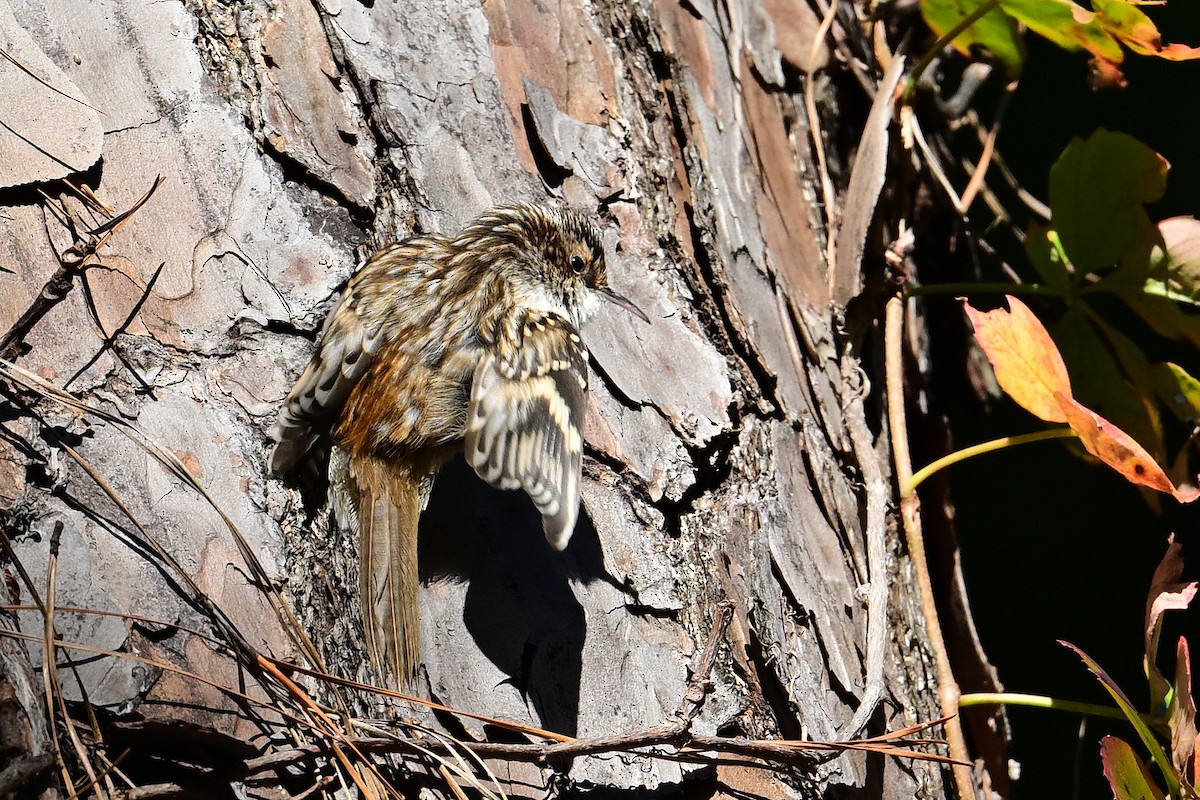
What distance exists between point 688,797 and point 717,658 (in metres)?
0.21

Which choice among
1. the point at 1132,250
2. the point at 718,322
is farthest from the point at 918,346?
the point at 718,322

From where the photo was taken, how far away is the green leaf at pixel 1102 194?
6.35 feet

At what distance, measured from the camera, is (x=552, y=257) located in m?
1.85

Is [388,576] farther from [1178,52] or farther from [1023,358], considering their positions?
[1178,52]

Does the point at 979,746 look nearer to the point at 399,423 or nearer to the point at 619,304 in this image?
the point at 619,304

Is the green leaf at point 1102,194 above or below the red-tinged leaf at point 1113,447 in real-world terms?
above

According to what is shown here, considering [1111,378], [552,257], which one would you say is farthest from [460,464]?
[1111,378]

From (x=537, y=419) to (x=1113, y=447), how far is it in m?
0.92

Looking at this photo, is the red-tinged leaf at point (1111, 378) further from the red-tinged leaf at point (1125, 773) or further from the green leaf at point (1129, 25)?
the red-tinged leaf at point (1125, 773)

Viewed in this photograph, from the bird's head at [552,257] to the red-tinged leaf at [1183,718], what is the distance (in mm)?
1001

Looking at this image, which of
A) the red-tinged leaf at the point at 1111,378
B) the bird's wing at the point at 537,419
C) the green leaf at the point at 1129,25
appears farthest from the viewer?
the red-tinged leaf at the point at 1111,378

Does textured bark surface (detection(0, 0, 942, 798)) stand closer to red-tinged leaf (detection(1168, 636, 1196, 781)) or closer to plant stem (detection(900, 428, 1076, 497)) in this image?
plant stem (detection(900, 428, 1076, 497))

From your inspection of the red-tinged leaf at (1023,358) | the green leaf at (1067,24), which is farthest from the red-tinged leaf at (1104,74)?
the red-tinged leaf at (1023,358)

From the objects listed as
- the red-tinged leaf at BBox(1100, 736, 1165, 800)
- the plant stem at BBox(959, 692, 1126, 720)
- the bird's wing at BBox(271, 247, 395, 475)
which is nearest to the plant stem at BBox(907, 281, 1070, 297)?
the plant stem at BBox(959, 692, 1126, 720)
